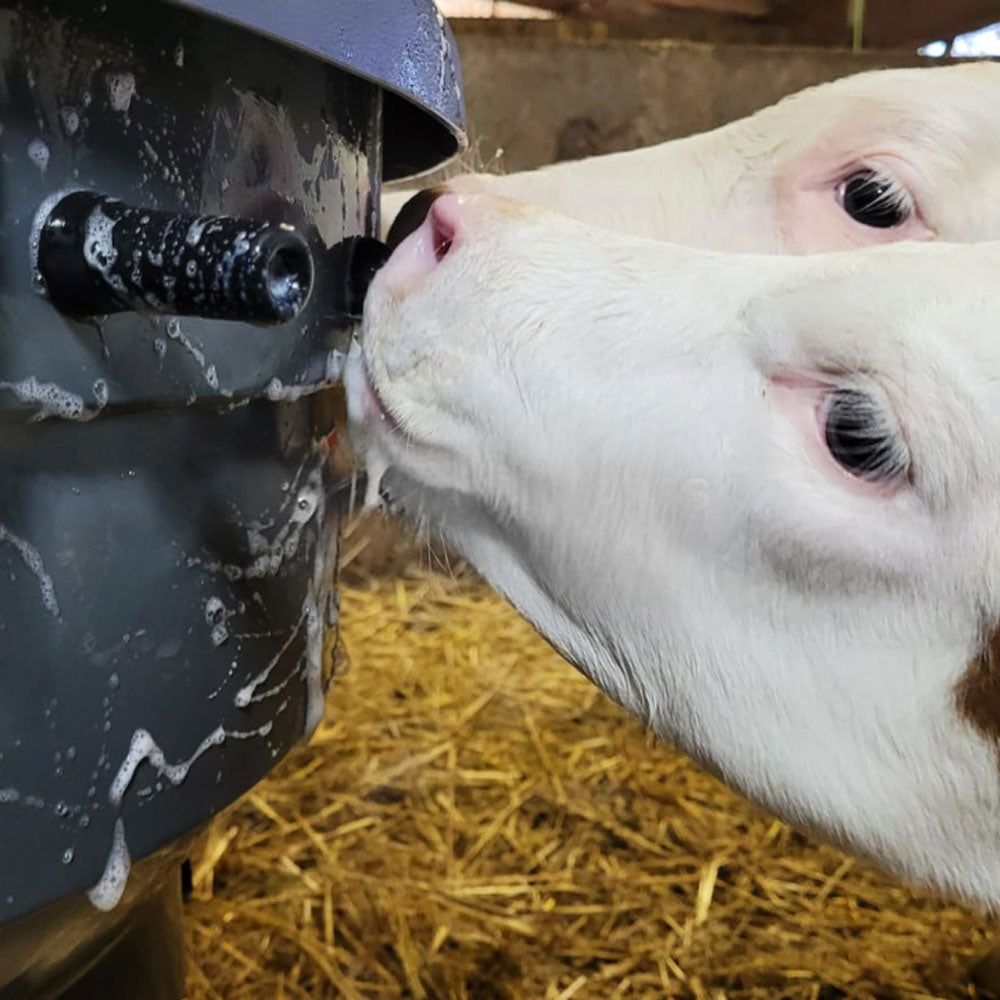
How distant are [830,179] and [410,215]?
0.59 m

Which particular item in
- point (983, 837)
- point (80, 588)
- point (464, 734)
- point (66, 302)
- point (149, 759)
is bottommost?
Result: point (464, 734)

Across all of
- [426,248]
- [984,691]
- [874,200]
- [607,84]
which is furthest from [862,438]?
[607,84]

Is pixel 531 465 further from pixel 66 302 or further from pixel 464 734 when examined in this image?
pixel 464 734

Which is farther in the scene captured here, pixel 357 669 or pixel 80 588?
pixel 357 669

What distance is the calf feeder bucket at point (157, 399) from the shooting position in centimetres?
50

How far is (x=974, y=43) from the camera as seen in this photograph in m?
2.82

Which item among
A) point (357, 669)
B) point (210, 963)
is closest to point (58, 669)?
point (210, 963)

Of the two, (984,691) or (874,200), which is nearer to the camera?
(984,691)

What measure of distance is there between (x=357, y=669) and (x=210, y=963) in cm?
82

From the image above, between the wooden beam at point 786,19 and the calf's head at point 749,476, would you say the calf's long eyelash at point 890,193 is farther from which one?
the wooden beam at point 786,19

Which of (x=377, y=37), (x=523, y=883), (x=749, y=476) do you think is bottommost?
(x=523, y=883)

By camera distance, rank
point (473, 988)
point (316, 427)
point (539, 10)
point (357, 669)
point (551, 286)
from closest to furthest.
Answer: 1. point (316, 427)
2. point (551, 286)
3. point (473, 988)
4. point (357, 669)
5. point (539, 10)

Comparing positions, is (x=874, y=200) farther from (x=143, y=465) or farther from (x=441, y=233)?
(x=143, y=465)

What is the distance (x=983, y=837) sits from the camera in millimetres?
828
